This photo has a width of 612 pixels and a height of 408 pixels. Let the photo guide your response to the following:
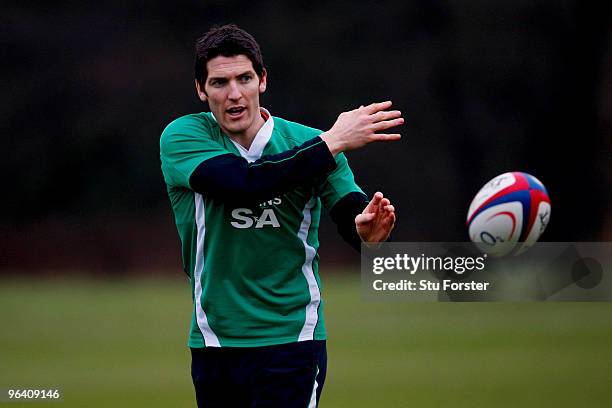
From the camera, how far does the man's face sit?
3.74 meters

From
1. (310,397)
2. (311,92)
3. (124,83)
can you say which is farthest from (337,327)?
(310,397)

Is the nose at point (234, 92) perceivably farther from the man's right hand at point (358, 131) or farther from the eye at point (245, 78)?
the man's right hand at point (358, 131)

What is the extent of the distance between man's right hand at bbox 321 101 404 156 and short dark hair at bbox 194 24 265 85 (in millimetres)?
434

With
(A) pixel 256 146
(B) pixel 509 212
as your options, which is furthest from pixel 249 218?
(B) pixel 509 212

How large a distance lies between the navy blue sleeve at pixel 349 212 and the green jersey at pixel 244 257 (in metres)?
0.10

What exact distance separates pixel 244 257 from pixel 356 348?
6.63 metres

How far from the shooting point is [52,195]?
1402cm

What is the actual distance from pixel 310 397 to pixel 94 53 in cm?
1066

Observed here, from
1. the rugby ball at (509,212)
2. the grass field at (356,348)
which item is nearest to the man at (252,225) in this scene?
the rugby ball at (509,212)

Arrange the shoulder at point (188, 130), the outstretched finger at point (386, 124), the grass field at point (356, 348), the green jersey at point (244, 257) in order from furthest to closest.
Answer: the grass field at point (356, 348), the shoulder at point (188, 130), the green jersey at point (244, 257), the outstretched finger at point (386, 124)

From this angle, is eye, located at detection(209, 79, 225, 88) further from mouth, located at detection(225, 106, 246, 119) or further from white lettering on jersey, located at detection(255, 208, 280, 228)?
white lettering on jersey, located at detection(255, 208, 280, 228)

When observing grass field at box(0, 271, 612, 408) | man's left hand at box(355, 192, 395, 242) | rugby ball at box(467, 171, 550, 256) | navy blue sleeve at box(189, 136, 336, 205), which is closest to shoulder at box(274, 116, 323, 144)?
navy blue sleeve at box(189, 136, 336, 205)

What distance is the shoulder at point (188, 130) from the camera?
3.80m

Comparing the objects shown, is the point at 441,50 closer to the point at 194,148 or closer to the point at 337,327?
the point at 337,327
